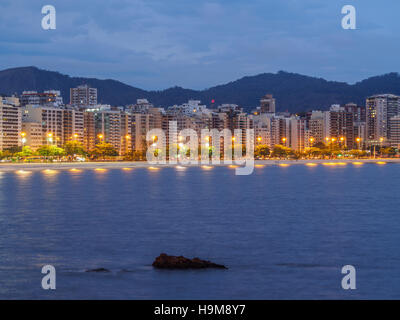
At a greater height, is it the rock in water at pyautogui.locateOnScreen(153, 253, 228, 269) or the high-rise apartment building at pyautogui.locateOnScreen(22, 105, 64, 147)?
the high-rise apartment building at pyautogui.locateOnScreen(22, 105, 64, 147)

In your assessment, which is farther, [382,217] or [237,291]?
[382,217]

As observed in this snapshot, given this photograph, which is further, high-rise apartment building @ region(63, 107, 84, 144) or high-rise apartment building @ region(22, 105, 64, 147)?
high-rise apartment building @ region(63, 107, 84, 144)

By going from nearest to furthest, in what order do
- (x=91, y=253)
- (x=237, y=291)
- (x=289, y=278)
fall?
(x=237, y=291), (x=289, y=278), (x=91, y=253)

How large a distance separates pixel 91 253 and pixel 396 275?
36.6 feet

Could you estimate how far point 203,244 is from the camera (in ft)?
84.9

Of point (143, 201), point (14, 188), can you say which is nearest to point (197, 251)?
point (143, 201)

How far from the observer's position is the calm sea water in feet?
58.5

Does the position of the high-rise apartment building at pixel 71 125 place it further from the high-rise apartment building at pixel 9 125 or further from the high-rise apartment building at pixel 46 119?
the high-rise apartment building at pixel 9 125

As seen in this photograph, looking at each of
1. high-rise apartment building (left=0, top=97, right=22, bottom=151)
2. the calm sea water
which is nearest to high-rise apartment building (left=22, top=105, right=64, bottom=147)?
high-rise apartment building (left=0, top=97, right=22, bottom=151)

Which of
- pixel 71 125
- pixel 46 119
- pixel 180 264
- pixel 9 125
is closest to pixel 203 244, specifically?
pixel 180 264

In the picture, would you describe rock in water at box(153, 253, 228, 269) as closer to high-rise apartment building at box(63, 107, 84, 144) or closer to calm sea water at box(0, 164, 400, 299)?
calm sea water at box(0, 164, 400, 299)

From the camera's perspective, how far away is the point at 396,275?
20047 mm

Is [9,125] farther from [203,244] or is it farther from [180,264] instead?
[180,264]
